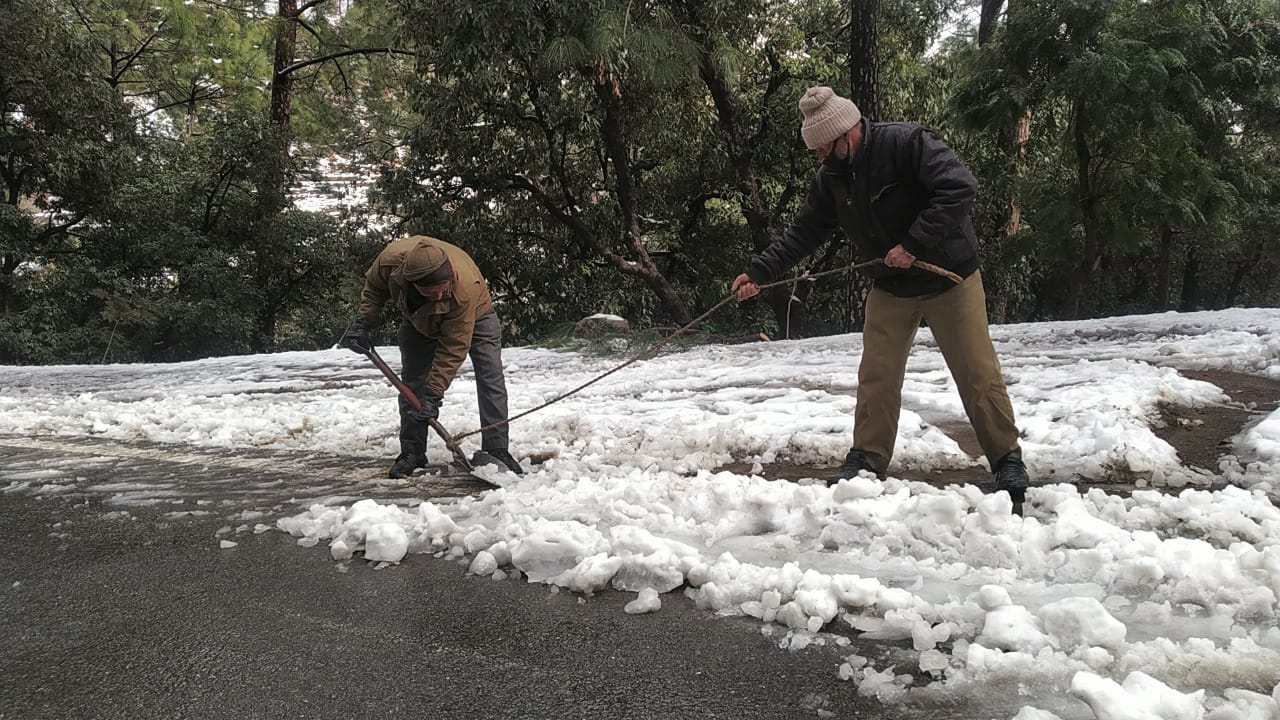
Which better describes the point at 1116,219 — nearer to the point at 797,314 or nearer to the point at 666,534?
the point at 797,314

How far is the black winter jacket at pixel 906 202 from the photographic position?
3.25 meters

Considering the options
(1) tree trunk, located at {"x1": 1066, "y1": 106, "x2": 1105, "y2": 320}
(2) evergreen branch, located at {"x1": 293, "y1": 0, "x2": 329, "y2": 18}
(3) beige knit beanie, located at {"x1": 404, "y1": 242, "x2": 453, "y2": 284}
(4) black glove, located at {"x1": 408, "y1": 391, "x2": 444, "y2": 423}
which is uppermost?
(2) evergreen branch, located at {"x1": 293, "y1": 0, "x2": 329, "y2": 18}

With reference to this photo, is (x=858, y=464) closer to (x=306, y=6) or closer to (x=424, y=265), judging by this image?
(x=424, y=265)

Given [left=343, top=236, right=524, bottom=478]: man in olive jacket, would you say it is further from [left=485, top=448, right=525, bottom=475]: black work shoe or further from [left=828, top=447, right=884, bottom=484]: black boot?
[left=828, top=447, right=884, bottom=484]: black boot

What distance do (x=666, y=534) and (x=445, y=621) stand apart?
95cm

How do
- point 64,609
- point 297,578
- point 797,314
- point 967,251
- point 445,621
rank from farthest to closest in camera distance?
point 797,314 < point 967,251 < point 297,578 < point 64,609 < point 445,621

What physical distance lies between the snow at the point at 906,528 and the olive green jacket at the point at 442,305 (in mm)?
801

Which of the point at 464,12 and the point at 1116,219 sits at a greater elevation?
the point at 464,12

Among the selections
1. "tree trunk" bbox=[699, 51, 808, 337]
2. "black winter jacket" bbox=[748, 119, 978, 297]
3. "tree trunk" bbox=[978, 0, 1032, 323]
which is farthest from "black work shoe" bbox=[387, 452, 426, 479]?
"tree trunk" bbox=[978, 0, 1032, 323]

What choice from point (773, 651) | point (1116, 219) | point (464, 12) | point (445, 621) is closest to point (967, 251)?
point (773, 651)

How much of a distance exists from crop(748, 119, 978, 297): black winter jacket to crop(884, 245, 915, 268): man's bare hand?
0.12ft

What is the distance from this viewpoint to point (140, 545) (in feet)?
10.6

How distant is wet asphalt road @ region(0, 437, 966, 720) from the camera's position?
1921 mm

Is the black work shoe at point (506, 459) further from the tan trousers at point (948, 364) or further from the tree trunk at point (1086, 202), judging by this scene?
the tree trunk at point (1086, 202)
